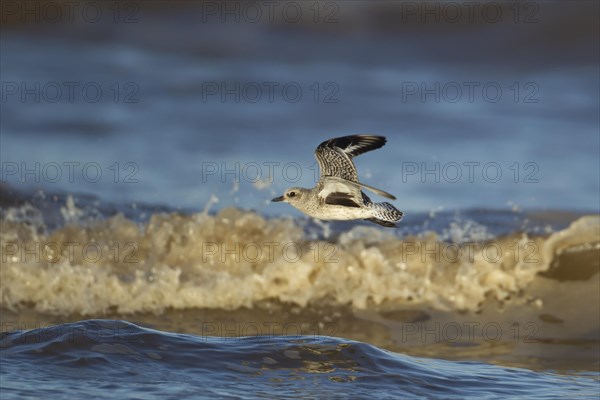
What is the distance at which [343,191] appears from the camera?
593 centimetres

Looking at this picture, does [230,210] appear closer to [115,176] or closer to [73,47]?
[115,176]

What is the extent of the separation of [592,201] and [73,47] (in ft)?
20.7

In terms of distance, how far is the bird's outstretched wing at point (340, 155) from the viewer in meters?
5.85

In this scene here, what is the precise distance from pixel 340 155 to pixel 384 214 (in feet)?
1.41
